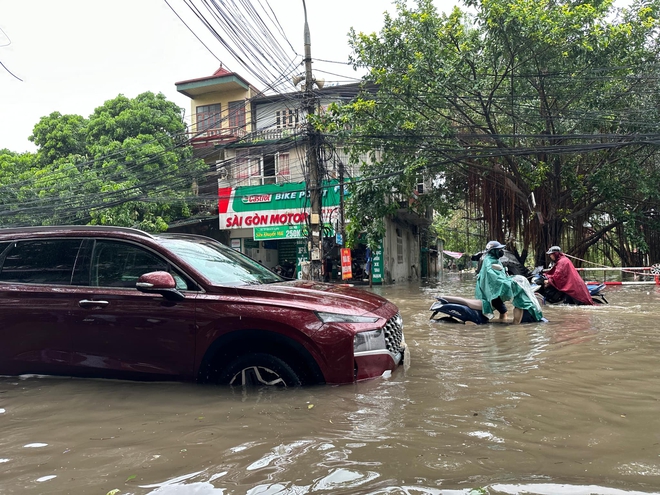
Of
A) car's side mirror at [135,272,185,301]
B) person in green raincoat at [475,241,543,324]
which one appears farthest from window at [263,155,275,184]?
car's side mirror at [135,272,185,301]

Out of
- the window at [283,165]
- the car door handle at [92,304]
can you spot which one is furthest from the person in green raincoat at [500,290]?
the window at [283,165]

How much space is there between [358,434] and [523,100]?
14.5m

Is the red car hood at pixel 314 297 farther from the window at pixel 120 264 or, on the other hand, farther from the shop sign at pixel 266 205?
the shop sign at pixel 266 205

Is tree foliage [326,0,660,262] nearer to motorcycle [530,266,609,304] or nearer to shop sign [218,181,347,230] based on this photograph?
motorcycle [530,266,609,304]

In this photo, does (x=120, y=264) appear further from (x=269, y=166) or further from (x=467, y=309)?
(x=269, y=166)

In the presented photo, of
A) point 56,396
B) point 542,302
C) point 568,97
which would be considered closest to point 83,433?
point 56,396

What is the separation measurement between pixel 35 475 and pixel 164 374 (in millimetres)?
1312

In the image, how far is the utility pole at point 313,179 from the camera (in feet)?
39.3

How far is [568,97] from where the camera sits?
48.0 ft

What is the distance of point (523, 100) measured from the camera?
1498 cm

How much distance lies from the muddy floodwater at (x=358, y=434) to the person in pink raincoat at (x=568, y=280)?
515cm

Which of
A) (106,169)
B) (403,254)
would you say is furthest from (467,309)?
(403,254)

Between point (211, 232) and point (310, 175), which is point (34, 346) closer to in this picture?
point (310, 175)

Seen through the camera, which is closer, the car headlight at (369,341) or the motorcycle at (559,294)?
the car headlight at (369,341)
